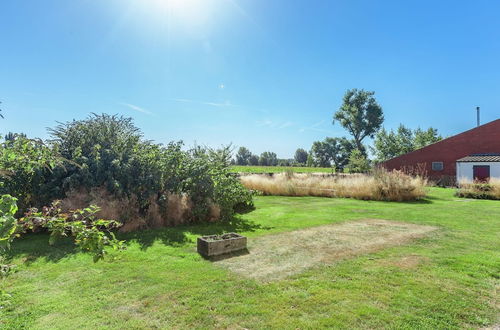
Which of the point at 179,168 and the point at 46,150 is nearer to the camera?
the point at 46,150

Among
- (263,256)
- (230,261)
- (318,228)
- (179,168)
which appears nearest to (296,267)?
(263,256)

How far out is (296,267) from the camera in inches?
169

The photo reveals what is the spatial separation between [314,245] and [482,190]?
1283 cm

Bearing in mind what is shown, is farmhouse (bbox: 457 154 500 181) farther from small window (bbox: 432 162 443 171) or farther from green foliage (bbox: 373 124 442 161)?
green foliage (bbox: 373 124 442 161)

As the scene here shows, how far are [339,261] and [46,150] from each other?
4.10m

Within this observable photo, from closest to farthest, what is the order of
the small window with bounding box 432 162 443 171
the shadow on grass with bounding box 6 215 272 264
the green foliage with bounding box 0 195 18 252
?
the green foliage with bounding box 0 195 18 252 → the shadow on grass with bounding box 6 215 272 264 → the small window with bounding box 432 162 443 171

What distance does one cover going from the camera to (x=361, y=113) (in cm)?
4225

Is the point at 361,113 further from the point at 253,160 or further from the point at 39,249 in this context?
the point at 253,160

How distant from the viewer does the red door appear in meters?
19.5

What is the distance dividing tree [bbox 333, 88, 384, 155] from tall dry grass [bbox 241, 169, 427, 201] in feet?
92.0

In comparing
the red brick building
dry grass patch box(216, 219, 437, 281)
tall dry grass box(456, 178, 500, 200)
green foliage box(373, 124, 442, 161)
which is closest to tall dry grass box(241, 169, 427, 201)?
tall dry grass box(456, 178, 500, 200)

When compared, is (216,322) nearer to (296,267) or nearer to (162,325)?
(162,325)

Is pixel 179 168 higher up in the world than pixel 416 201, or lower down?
higher up

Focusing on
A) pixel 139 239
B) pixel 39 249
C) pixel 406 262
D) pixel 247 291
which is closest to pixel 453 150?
pixel 406 262
